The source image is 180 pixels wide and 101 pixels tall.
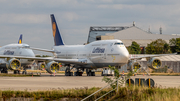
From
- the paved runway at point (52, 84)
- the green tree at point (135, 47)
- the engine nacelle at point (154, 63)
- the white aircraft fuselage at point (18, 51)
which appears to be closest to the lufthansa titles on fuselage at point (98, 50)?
the engine nacelle at point (154, 63)

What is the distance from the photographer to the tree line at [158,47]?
11941cm

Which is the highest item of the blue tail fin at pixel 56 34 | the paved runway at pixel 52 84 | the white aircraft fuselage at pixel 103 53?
the blue tail fin at pixel 56 34

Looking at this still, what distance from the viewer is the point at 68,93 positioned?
17.7 metres

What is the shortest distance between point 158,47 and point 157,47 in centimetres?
58

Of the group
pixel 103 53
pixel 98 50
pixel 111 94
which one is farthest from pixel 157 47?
pixel 111 94

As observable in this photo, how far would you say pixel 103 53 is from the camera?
146 feet

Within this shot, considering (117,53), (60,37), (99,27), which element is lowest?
(117,53)

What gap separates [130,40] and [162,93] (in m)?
118

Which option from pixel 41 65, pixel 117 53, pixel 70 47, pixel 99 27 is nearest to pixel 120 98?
pixel 117 53

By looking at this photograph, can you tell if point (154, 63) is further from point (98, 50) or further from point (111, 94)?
point (111, 94)

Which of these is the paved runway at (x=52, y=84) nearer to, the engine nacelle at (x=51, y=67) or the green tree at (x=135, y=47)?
the engine nacelle at (x=51, y=67)

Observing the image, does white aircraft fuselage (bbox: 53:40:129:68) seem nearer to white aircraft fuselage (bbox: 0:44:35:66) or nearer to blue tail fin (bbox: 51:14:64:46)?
blue tail fin (bbox: 51:14:64:46)

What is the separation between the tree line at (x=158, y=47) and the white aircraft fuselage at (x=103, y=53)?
66.7 metres

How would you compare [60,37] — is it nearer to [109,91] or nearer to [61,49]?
[61,49]
